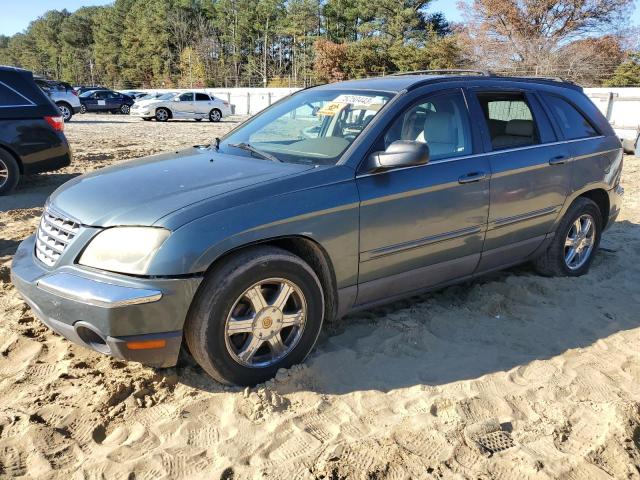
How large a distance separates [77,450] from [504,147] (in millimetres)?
3322

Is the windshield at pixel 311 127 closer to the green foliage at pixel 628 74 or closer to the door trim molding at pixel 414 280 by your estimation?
the door trim molding at pixel 414 280

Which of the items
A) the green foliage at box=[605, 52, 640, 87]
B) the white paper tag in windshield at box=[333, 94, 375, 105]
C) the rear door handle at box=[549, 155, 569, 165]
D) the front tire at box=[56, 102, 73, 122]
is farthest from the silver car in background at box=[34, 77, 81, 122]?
the green foliage at box=[605, 52, 640, 87]

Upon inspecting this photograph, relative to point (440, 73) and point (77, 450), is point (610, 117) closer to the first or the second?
point (440, 73)

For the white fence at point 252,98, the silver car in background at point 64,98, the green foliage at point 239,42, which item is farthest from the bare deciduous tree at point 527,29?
the silver car in background at point 64,98

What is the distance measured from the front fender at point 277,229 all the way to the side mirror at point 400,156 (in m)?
0.21

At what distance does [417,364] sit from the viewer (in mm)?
3408

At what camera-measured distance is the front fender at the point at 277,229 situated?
2.71 m

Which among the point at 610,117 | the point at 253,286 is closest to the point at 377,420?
the point at 253,286

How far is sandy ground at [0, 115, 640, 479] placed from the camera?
2553mm

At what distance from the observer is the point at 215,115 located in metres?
27.4

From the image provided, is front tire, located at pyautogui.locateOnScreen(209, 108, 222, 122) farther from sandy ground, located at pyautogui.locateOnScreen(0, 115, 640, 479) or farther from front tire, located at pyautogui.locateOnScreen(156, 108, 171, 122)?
sandy ground, located at pyautogui.locateOnScreen(0, 115, 640, 479)

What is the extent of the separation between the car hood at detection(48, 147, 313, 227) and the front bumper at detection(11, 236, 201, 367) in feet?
1.00

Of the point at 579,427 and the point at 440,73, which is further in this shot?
the point at 440,73

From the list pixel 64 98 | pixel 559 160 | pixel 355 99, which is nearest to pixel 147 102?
pixel 64 98
